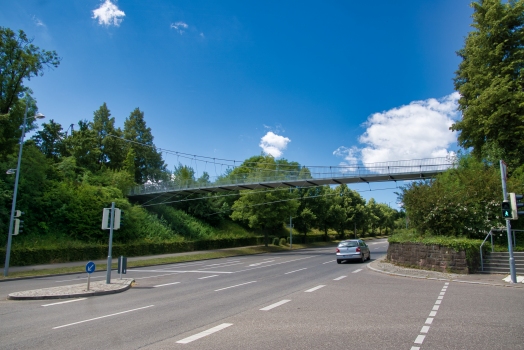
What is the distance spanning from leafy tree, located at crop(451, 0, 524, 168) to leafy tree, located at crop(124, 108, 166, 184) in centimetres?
5240

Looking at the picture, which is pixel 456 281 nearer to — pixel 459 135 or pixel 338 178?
pixel 459 135

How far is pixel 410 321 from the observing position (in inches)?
287

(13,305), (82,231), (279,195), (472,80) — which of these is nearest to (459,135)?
(472,80)

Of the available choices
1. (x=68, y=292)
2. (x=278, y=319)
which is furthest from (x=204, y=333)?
(x=68, y=292)

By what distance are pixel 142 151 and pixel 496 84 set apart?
56.0 meters

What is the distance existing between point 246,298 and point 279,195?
3623 centimetres

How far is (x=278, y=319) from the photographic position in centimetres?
754

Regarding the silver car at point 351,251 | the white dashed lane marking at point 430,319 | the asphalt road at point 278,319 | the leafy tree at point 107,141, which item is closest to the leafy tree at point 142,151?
the leafy tree at point 107,141

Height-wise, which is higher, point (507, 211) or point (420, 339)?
point (507, 211)

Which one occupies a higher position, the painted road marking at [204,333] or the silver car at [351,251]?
the silver car at [351,251]

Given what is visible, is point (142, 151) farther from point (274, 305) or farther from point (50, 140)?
point (274, 305)

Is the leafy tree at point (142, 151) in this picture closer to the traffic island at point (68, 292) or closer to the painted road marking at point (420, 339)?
the traffic island at point (68, 292)

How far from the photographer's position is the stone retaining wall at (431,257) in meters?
16.3

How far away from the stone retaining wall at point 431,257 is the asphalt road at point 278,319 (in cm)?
377
